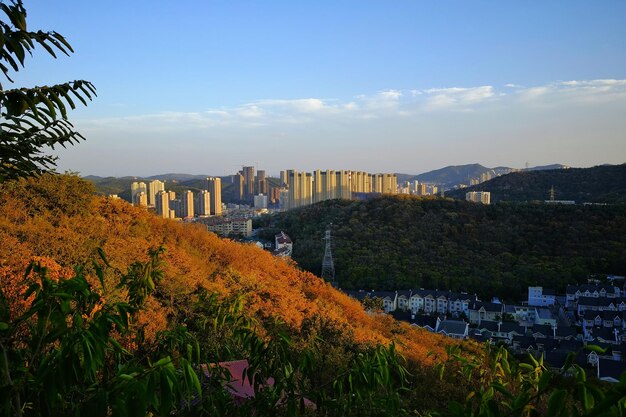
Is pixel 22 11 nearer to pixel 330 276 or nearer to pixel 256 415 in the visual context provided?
pixel 256 415

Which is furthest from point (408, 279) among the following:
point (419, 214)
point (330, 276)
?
point (419, 214)

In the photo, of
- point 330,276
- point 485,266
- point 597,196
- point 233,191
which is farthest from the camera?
point 233,191

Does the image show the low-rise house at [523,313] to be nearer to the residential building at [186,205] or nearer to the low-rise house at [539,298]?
the low-rise house at [539,298]

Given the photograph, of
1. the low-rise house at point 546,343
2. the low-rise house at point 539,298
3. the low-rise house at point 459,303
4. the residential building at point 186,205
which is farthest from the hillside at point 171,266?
the residential building at point 186,205

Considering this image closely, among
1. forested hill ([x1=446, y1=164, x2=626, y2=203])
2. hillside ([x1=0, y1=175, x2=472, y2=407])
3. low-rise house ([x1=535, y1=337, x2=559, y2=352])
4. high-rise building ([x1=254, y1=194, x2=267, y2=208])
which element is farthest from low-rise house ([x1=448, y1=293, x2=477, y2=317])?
high-rise building ([x1=254, y1=194, x2=267, y2=208])

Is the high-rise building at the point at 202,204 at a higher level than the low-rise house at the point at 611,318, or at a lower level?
higher

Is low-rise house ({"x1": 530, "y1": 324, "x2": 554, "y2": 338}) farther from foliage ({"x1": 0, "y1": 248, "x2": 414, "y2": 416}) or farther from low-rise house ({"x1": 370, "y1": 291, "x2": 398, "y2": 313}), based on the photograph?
foliage ({"x1": 0, "y1": 248, "x2": 414, "y2": 416})
